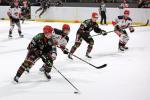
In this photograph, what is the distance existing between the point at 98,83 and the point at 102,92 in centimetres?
62

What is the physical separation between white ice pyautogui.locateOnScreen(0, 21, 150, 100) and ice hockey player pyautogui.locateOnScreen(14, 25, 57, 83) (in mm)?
303

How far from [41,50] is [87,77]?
1134 millimetres

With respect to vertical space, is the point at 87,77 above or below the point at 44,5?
below

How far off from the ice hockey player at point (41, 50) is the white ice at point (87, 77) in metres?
0.30

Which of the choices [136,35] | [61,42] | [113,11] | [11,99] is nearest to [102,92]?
[11,99]

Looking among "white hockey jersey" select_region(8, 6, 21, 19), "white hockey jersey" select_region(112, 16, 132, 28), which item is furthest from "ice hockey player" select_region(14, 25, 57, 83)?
"white hockey jersey" select_region(8, 6, 21, 19)

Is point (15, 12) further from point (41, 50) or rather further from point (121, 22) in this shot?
point (41, 50)

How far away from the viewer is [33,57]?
6.06 m

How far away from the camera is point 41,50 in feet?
19.9

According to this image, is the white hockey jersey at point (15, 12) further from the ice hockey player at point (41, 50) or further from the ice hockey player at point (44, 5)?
the ice hockey player at point (44, 5)

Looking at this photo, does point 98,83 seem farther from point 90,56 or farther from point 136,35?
point 136,35

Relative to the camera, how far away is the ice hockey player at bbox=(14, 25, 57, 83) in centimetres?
587

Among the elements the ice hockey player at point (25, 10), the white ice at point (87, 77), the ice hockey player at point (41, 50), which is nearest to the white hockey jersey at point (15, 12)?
the white ice at point (87, 77)

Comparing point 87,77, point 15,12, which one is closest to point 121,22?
point 87,77
